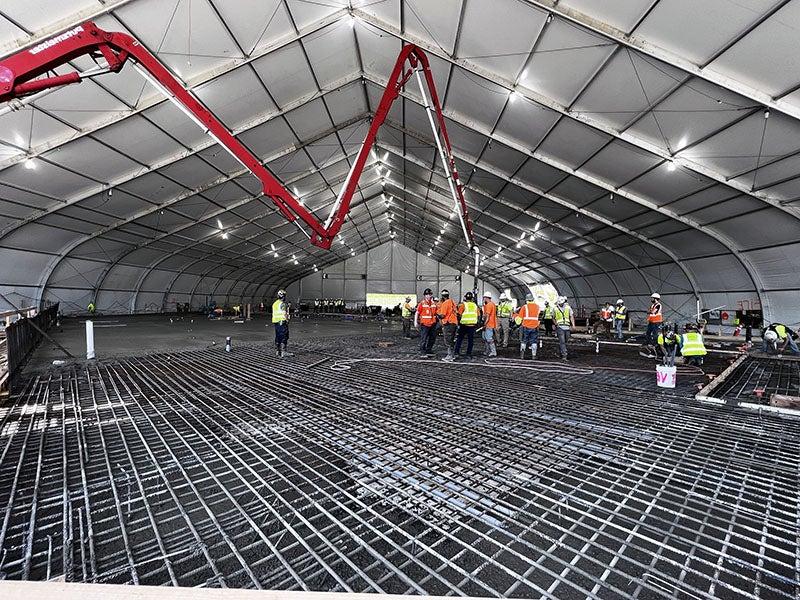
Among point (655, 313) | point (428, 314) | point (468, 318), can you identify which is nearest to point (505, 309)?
point (468, 318)

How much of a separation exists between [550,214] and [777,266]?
9.91 meters

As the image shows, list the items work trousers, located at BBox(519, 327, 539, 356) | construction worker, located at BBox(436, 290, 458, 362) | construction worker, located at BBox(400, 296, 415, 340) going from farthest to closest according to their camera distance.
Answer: construction worker, located at BBox(400, 296, 415, 340)
work trousers, located at BBox(519, 327, 539, 356)
construction worker, located at BBox(436, 290, 458, 362)

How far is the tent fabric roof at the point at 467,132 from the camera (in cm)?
947

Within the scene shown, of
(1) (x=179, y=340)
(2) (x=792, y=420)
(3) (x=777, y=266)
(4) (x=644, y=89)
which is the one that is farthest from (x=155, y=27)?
(3) (x=777, y=266)

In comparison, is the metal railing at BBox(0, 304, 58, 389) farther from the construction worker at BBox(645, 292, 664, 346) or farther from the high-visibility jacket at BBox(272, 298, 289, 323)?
the construction worker at BBox(645, 292, 664, 346)

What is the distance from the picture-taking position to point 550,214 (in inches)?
855

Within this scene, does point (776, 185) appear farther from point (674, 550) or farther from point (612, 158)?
point (674, 550)

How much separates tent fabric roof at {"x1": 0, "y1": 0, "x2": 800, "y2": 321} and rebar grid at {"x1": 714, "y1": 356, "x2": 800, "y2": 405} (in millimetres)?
6288

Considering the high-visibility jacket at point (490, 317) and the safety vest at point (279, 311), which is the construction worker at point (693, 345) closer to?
the high-visibility jacket at point (490, 317)

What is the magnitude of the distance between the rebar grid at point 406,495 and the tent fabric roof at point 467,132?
859 cm

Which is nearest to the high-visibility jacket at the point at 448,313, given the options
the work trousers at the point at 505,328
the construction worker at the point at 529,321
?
the construction worker at the point at 529,321

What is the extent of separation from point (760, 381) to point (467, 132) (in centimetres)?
1298

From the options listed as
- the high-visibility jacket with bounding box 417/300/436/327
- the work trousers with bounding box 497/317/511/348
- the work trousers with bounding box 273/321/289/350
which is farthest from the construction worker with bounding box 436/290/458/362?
the work trousers with bounding box 497/317/511/348

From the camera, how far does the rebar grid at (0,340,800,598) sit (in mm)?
2094
